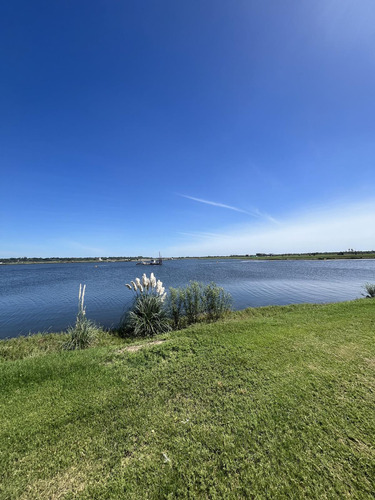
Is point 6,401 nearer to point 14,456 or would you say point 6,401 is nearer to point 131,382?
point 14,456

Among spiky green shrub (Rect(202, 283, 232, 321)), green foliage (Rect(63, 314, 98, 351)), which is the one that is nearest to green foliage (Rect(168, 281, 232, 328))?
spiky green shrub (Rect(202, 283, 232, 321))

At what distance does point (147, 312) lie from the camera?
27.8 feet

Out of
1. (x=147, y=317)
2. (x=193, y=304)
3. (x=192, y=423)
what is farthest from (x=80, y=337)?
(x=192, y=423)

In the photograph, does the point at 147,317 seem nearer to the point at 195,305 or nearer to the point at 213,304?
the point at 195,305

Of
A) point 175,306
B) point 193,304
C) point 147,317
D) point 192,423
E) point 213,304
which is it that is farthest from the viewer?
point 213,304

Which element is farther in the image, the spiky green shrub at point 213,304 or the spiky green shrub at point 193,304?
the spiky green shrub at point 213,304

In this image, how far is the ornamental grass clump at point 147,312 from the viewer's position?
8328 mm

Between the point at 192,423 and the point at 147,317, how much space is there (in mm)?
5779

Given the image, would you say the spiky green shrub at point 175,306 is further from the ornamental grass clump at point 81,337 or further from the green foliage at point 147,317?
the ornamental grass clump at point 81,337

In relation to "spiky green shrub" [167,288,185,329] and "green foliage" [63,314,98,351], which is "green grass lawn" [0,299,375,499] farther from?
"spiky green shrub" [167,288,185,329]

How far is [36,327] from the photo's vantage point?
10.8 metres

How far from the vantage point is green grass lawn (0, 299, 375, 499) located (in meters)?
2.18

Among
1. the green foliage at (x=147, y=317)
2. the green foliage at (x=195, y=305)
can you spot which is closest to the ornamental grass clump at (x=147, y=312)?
the green foliage at (x=147, y=317)

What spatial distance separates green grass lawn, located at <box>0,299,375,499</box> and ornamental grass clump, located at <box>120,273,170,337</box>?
3.09m
